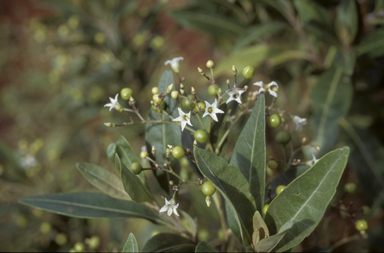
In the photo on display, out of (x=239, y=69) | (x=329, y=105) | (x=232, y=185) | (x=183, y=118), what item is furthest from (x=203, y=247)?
(x=239, y=69)

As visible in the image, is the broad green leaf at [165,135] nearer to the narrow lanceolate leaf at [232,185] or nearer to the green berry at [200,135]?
the green berry at [200,135]

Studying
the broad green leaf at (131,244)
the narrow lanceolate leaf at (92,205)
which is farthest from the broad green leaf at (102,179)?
the broad green leaf at (131,244)

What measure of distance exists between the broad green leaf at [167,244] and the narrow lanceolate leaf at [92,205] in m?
0.06

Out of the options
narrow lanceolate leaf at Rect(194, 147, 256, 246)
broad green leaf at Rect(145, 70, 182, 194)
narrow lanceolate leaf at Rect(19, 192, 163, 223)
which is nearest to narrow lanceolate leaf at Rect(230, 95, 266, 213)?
narrow lanceolate leaf at Rect(194, 147, 256, 246)

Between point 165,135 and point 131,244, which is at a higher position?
point 165,135

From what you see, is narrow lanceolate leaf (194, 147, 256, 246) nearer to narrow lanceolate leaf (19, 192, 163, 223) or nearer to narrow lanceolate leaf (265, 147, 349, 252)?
narrow lanceolate leaf (265, 147, 349, 252)

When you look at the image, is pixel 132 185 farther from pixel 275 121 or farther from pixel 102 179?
pixel 275 121

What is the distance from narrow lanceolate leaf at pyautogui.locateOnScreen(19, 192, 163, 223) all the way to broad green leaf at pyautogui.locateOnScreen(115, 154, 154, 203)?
8 cm

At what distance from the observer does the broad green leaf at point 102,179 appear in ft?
2.23

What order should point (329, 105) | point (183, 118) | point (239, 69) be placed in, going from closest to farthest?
point (183, 118) → point (329, 105) → point (239, 69)

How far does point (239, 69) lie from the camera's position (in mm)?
1337

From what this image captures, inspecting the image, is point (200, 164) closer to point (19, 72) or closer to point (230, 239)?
point (230, 239)

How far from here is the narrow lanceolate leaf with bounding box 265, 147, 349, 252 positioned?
1.67ft

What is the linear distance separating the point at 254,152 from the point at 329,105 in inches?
26.9
